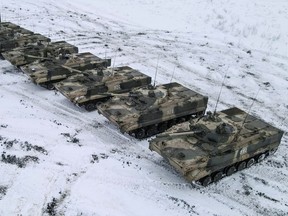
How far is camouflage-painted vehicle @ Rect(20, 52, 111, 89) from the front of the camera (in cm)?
2112

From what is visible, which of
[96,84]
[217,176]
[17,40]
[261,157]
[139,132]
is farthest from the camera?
[17,40]

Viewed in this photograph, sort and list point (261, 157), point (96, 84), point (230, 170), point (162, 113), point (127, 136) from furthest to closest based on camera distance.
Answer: point (96, 84), point (127, 136), point (162, 113), point (261, 157), point (230, 170)

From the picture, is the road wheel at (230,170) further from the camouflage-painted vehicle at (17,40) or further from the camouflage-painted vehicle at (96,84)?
the camouflage-painted vehicle at (17,40)

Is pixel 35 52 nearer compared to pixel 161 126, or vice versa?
pixel 161 126

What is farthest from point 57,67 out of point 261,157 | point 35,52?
point 261,157

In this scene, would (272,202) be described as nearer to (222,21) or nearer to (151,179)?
(151,179)

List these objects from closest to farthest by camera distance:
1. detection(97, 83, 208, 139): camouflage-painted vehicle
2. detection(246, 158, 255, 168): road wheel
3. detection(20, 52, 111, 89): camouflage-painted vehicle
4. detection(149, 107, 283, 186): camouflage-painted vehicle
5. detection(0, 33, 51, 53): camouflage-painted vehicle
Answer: detection(149, 107, 283, 186): camouflage-painted vehicle
detection(246, 158, 255, 168): road wheel
detection(97, 83, 208, 139): camouflage-painted vehicle
detection(20, 52, 111, 89): camouflage-painted vehicle
detection(0, 33, 51, 53): camouflage-painted vehicle

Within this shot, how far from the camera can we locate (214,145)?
48.2 feet

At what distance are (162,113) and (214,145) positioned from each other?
3.43m

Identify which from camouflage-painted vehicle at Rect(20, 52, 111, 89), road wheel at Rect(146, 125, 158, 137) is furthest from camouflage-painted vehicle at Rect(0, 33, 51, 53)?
road wheel at Rect(146, 125, 158, 137)

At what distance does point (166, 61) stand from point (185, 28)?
851 centimetres

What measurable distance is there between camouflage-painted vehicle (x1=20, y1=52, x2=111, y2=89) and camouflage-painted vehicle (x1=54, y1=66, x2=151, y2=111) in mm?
1177

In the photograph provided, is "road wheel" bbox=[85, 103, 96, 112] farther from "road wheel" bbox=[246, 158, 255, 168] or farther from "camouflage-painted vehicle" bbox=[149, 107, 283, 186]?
"road wheel" bbox=[246, 158, 255, 168]

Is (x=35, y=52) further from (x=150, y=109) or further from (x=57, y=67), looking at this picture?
(x=150, y=109)
